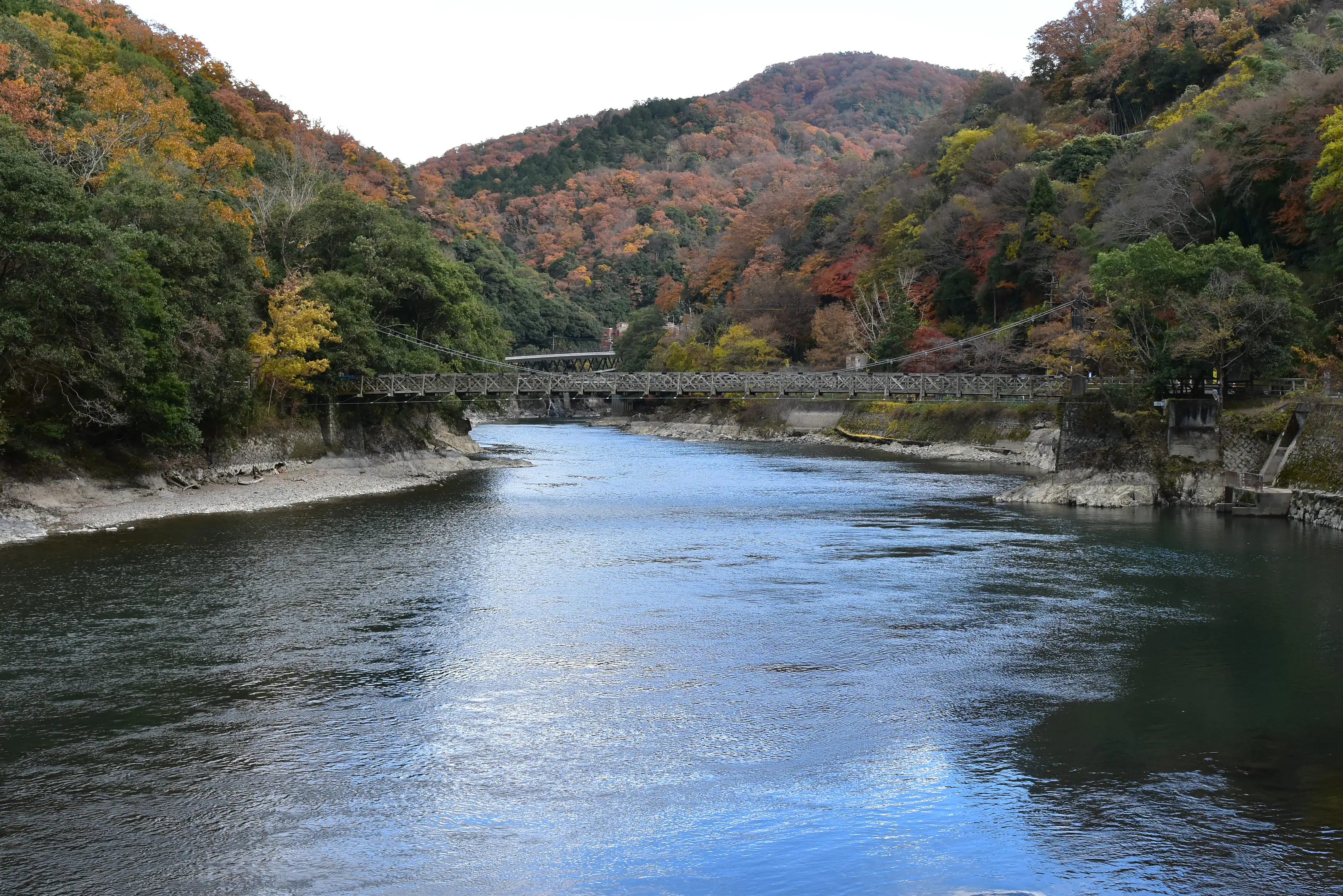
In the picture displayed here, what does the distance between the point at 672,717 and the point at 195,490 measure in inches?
973

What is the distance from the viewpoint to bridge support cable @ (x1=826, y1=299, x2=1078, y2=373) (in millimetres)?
54188

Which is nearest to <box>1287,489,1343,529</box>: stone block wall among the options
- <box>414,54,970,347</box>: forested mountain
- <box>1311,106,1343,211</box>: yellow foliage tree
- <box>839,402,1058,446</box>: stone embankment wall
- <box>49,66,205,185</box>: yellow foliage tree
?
<box>1311,106,1343,211</box>: yellow foliage tree

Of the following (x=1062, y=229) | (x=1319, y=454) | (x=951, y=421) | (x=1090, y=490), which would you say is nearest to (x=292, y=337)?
(x=1090, y=490)

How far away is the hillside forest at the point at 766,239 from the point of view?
2966 centimetres

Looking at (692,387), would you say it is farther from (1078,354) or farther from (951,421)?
(951,421)

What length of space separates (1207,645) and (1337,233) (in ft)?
80.5

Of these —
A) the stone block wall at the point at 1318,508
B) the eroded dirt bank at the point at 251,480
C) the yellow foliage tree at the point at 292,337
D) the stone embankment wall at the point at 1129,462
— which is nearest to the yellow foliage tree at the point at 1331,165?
the stone embankment wall at the point at 1129,462

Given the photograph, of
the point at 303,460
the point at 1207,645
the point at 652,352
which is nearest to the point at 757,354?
the point at 652,352

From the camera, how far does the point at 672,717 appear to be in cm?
1443

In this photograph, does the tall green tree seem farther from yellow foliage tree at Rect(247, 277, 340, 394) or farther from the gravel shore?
yellow foliage tree at Rect(247, 277, 340, 394)

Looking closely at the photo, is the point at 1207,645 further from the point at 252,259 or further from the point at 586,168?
the point at 586,168

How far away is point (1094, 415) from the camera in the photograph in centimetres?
3488

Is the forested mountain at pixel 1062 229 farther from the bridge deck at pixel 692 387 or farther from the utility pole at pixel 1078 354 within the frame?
the bridge deck at pixel 692 387

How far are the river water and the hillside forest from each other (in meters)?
7.50
